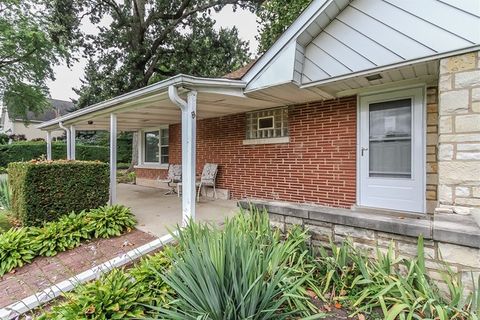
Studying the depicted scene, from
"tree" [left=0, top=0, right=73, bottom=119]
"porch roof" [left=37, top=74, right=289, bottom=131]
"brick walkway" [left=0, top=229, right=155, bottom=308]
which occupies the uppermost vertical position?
"tree" [left=0, top=0, right=73, bottom=119]

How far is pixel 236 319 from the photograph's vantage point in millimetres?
2242

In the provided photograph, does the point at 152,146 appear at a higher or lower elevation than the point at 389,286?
higher

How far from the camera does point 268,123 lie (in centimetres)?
701

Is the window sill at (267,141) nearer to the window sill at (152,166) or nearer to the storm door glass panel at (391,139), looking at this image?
the storm door glass panel at (391,139)

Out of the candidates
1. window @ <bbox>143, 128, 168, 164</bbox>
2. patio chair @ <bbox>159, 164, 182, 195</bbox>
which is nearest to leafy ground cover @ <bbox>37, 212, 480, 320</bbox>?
patio chair @ <bbox>159, 164, 182, 195</bbox>

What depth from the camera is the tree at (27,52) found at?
1342cm

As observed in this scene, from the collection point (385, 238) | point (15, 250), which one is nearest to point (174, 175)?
point (15, 250)

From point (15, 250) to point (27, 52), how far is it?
14.2m

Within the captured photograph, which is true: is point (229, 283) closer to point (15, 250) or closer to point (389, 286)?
point (389, 286)

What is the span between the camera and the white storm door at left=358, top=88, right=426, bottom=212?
4656mm

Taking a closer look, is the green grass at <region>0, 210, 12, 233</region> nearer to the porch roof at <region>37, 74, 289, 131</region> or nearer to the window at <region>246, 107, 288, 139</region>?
the porch roof at <region>37, 74, 289, 131</region>

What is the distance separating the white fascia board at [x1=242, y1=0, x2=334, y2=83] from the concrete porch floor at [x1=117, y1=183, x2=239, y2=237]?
8.84 ft

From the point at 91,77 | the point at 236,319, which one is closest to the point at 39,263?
the point at 236,319

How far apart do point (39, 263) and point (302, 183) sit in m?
4.98
